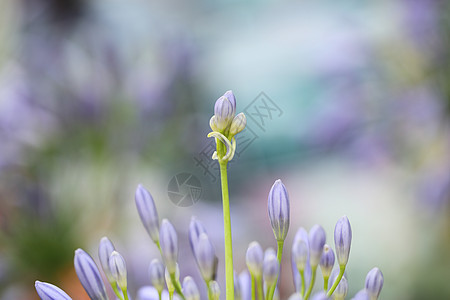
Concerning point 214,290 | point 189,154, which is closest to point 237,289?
point 214,290

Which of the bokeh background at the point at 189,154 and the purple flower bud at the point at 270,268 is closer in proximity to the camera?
the purple flower bud at the point at 270,268

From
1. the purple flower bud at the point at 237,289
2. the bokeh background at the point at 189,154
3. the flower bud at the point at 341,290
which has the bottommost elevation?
the flower bud at the point at 341,290

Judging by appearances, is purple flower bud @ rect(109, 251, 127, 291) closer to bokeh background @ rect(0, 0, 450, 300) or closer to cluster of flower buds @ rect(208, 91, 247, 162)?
cluster of flower buds @ rect(208, 91, 247, 162)

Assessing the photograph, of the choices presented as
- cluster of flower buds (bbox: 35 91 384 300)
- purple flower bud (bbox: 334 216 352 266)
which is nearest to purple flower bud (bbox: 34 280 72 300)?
cluster of flower buds (bbox: 35 91 384 300)

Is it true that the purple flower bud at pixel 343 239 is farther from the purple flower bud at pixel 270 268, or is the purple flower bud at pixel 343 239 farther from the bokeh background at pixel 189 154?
the bokeh background at pixel 189 154

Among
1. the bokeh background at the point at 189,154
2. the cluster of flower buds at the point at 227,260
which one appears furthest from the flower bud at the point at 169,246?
the bokeh background at the point at 189,154

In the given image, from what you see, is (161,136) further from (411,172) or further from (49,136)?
(411,172)
